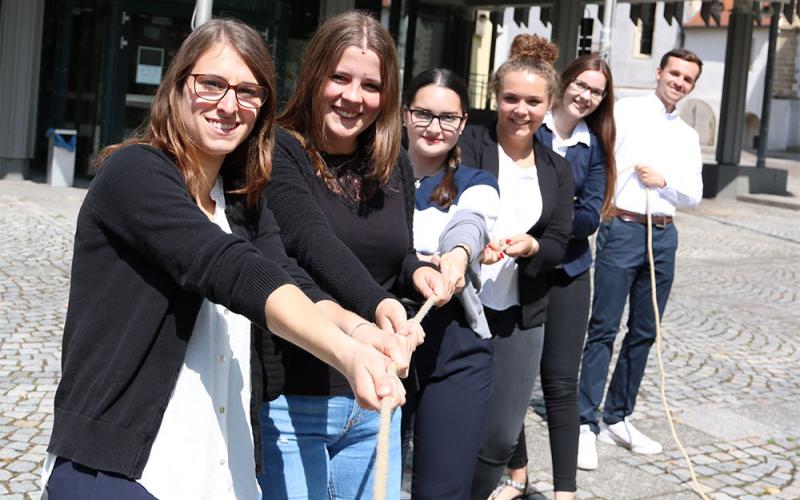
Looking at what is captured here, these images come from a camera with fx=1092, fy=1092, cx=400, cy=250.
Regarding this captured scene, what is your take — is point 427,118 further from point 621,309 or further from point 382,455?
point 621,309

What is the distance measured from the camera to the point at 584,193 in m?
4.80

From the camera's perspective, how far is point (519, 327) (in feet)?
13.7

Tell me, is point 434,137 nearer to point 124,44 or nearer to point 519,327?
point 519,327

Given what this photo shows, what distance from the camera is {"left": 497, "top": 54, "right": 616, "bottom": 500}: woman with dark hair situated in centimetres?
458

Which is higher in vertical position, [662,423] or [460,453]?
[460,453]

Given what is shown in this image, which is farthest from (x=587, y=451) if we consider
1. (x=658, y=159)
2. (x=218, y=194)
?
(x=218, y=194)

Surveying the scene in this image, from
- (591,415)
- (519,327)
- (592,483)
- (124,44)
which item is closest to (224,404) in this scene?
(519,327)

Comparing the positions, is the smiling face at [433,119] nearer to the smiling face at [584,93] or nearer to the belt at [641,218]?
the smiling face at [584,93]

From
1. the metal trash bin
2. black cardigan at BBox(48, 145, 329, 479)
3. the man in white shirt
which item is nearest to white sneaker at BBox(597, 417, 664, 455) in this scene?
the man in white shirt

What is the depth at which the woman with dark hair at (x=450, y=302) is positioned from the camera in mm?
3352

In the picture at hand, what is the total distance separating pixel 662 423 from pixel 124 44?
36.4 ft

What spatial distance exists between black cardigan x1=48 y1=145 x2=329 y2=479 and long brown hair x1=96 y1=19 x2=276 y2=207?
117mm

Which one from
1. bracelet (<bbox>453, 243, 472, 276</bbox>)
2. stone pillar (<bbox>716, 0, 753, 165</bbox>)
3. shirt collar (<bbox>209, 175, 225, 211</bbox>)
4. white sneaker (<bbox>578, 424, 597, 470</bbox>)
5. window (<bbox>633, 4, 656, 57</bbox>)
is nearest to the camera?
shirt collar (<bbox>209, 175, 225, 211</bbox>)

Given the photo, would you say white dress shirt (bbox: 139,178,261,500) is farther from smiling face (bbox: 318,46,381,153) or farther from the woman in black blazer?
the woman in black blazer
